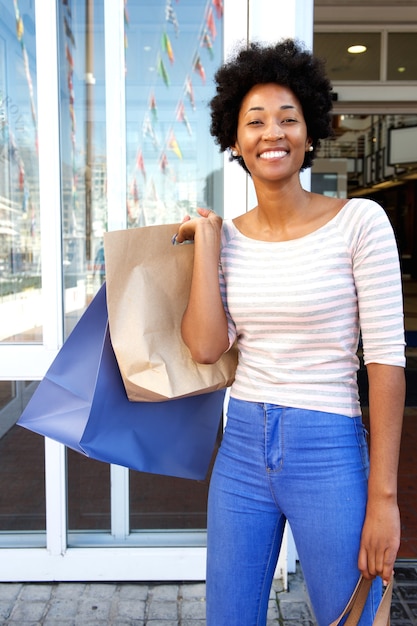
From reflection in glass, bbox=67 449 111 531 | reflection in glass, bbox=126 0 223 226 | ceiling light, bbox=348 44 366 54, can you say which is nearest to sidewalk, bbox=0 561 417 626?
reflection in glass, bbox=67 449 111 531

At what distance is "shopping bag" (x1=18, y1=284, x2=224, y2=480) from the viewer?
1533mm

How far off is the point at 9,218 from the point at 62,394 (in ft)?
5.67

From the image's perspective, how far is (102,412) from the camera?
154 cm

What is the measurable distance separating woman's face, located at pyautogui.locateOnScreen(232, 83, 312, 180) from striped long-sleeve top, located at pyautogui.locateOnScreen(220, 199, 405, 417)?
18cm

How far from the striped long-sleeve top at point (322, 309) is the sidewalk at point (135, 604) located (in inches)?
66.1

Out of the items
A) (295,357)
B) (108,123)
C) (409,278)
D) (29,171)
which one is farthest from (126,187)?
(409,278)

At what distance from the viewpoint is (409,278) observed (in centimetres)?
2302

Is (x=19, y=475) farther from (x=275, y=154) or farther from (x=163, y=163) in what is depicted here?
(x=275, y=154)

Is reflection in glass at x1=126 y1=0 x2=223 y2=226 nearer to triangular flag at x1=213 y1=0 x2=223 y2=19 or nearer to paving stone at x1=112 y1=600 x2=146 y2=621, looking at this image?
triangular flag at x1=213 y1=0 x2=223 y2=19

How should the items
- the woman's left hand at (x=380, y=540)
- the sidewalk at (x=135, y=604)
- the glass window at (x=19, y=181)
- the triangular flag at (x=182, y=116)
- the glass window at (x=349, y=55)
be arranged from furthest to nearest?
the glass window at (x=349, y=55)
the triangular flag at (x=182, y=116)
the glass window at (x=19, y=181)
the sidewalk at (x=135, y=604)
the woman's left hand at (x=380, y=540)

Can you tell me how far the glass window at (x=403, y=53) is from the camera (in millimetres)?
6703

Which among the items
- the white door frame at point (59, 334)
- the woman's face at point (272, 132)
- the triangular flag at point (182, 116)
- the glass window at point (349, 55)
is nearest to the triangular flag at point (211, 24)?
the white door frame at point (59, 334)

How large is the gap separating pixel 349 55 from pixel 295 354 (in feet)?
21.0

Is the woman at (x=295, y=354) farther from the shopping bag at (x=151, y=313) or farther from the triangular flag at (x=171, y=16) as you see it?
the triangular flag at (x=171, y=16)
